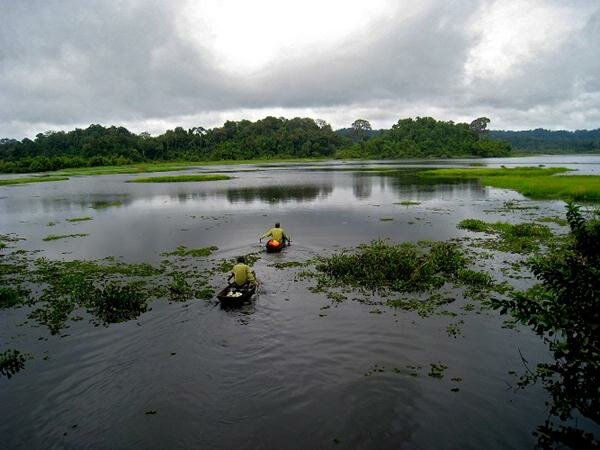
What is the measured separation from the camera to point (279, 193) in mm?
61188

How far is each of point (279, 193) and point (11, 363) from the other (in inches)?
1919

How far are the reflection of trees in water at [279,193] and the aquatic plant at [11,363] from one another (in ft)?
131

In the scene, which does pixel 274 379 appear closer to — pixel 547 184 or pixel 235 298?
pixel 235 298

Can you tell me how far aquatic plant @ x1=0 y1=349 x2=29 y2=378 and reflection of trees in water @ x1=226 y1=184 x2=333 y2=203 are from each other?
3997 centimetres

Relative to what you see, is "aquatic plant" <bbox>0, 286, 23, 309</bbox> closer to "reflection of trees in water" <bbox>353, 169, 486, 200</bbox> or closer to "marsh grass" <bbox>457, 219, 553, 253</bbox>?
"marsh grass" <bbox>457, 219, 553, 253</bbox>

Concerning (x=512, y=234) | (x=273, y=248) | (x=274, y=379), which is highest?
(x=273, y=248)

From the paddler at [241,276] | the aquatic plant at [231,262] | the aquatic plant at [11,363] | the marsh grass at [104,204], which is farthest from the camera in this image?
the marsh grass at [104,204]

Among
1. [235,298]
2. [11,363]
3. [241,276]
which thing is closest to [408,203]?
[241,276]

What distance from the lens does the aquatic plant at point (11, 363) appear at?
13508mm

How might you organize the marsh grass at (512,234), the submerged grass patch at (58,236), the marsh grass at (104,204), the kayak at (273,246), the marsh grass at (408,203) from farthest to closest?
the marsh grass at (104,204), the marsh grass at (408,203), the submerged grass patch at (58,236), the kayak at (273,246), the marsh grass at (512,234)

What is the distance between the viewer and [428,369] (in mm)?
13094

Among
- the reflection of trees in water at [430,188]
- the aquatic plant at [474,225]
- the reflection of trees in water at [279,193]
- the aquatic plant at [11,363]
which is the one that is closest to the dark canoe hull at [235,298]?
the aquatic plant at [11,363]

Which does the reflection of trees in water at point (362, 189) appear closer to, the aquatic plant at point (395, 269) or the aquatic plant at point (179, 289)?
the aquatic plant at point (395, 269)

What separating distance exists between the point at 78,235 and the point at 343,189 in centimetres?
3940
